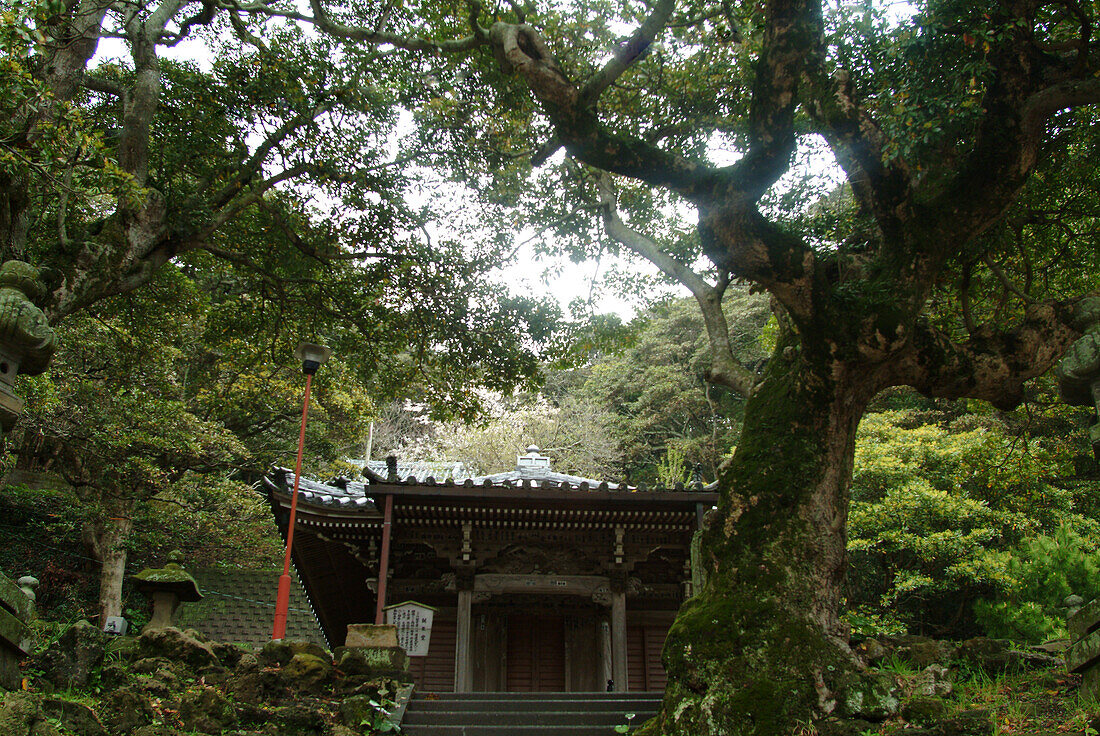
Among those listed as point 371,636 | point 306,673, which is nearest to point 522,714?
point 371,636

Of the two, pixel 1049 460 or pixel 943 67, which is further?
pixel 1049 460

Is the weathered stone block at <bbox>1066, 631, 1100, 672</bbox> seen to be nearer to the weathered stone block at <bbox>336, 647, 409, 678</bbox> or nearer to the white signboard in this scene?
the weathered stone block at <bbox>336, 647, 409, 678</bbox>

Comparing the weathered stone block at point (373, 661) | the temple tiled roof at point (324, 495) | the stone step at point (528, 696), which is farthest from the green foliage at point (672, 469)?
the weathered stone block at point (373, 661)

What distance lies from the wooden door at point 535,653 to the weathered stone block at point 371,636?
14.3ft

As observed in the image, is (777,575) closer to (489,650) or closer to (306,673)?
(306,673)

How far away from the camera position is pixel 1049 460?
8.28 m

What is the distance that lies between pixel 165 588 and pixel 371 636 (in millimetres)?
2012

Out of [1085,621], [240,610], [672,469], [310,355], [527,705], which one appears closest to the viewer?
[1085,621]

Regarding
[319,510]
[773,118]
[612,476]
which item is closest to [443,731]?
[319,510]

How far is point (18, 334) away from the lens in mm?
4848

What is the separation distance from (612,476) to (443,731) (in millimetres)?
17843

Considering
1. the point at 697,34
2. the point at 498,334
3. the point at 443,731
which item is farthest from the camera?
the point at 498,334

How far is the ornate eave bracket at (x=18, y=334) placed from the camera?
481 centimetres

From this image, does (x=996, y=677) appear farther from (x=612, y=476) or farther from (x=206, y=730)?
(x=612, y=476)
